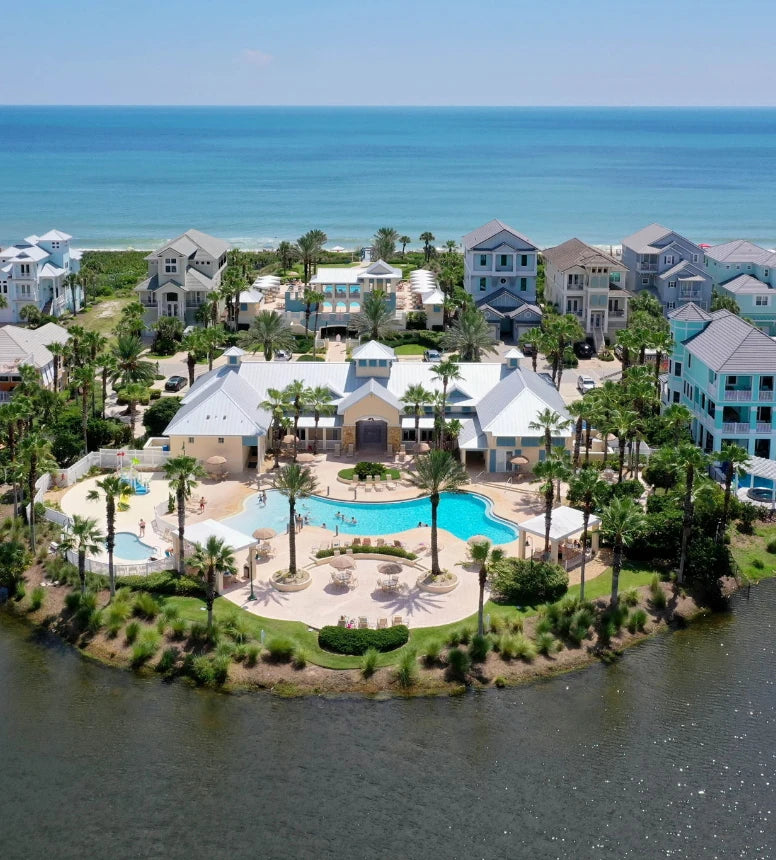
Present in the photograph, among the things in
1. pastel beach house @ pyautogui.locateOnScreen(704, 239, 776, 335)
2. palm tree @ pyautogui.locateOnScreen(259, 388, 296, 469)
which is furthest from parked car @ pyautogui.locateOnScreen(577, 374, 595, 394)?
palm tree @ pyautogui.locateOnScreen(259, 388, 296, 469)

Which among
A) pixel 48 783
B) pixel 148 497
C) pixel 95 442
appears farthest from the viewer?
pixel 95 442

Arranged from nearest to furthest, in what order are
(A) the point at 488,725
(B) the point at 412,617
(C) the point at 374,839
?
(C) the point at 374,839, (A) the point at 488,725, (B) the point at 412,617

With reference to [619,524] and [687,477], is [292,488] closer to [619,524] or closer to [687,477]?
[619,524]

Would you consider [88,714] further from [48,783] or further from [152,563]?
[152,563]

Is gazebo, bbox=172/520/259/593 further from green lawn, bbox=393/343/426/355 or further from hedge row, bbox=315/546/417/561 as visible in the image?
green lawn, bbox=393/343/426/355

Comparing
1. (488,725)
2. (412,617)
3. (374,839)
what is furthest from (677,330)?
(374,839)
